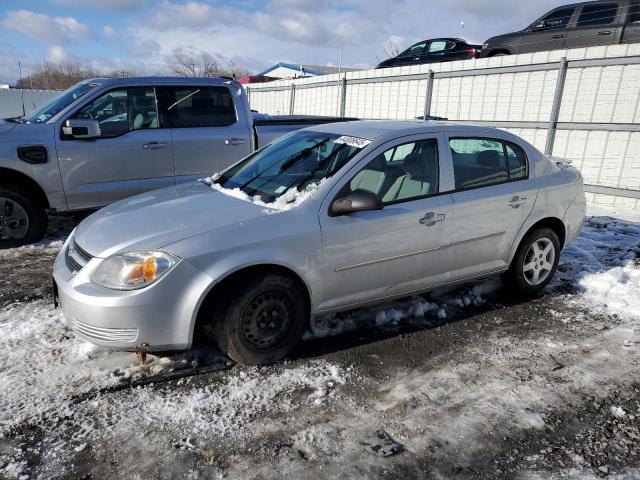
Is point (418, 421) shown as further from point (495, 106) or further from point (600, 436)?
point (495, 106)

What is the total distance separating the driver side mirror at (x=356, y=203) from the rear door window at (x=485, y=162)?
1006mm

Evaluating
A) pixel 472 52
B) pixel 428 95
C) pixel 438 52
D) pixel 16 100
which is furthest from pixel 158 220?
pixel 16 100

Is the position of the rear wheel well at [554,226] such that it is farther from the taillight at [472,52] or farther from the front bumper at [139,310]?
the taillight at [472,52]

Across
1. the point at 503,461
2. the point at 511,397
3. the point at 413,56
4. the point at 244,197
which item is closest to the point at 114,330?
the point at 244,197

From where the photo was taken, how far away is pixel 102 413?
2902 mm

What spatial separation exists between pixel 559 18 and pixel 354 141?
10.7 metres

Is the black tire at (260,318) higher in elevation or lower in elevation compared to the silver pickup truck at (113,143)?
lower

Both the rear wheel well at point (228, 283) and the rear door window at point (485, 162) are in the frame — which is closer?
the rear wheel well at point (228, 283)

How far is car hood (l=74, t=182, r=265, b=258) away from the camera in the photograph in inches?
124

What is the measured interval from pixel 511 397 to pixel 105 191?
5.06 meters

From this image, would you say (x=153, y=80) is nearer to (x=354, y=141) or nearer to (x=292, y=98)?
(x=354, y=141)

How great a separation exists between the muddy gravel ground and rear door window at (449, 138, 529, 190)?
1.21m

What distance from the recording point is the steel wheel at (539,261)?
4707 mm

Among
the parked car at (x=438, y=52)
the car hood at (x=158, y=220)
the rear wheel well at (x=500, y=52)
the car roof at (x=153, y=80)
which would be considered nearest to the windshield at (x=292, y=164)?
the car hood at (x=158, y=220)
